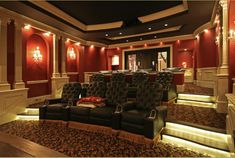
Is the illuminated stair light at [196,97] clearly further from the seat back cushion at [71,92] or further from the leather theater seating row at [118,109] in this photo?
the seat back cushion at [71,92]

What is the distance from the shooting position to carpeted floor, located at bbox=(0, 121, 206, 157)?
8.94ft

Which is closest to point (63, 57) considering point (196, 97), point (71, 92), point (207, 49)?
point (71, 92)

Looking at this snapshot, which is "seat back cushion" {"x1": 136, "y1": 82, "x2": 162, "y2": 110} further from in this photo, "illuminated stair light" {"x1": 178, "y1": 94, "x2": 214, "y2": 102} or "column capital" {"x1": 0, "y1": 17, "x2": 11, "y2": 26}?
"column capital" {"x1": 0, "y1": 17, "x2": 11, "y2": 26}

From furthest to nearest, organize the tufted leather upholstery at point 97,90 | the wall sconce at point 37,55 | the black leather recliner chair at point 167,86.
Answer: the wall sconce at point 37,55 < the black leather recliner chair at point 167,86 < the tufted leather upholstery at point 97,90

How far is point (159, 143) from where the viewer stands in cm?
314

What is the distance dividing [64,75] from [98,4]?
3808mm

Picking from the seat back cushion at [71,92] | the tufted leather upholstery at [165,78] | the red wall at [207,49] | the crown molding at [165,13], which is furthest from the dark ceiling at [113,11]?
the seat back cushion at [71,92]

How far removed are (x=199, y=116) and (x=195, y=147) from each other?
1.25 metres

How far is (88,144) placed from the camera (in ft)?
10.1

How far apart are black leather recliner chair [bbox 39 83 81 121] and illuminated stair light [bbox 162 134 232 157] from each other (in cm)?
262

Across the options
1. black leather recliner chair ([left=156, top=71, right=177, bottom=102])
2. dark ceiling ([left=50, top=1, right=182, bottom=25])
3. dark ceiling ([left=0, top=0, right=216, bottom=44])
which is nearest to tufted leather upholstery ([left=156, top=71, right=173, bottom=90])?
black leather recliner chair ([left=156, top=71, right=177, bottom=102])

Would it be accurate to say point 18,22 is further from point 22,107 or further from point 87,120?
point 87,120

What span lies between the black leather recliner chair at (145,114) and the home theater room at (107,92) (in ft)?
0.06

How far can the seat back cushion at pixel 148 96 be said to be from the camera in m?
3.65
